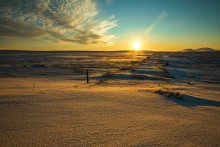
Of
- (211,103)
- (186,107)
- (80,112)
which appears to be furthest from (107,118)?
(211,103)

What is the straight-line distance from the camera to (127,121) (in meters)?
4.04

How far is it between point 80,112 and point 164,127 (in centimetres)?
241

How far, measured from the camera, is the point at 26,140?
303cm

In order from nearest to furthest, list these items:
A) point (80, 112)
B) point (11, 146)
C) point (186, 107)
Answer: point (11, 146) → point (80, 112) → point (186, 107)

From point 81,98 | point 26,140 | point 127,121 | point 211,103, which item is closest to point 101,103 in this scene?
point 81,98

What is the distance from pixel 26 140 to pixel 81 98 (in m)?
3.16

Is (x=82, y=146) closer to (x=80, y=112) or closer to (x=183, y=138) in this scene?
(x=80, y=112)

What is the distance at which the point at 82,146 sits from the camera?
9.53 feet

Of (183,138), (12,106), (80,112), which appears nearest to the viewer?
(183,138)

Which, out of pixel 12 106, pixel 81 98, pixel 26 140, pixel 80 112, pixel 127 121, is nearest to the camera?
pixel 26 140

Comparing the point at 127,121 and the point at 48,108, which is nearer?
the point at 127,121

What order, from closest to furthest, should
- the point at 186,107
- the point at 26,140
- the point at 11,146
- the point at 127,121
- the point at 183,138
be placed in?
the point at 11,146 < the point at 26,140 < the point at 183,138 < the point at 127,121 < the point at 186,107

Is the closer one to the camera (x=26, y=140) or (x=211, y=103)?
(x=26, y=140)

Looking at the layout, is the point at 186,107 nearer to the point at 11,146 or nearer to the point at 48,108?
the point at 48,108
